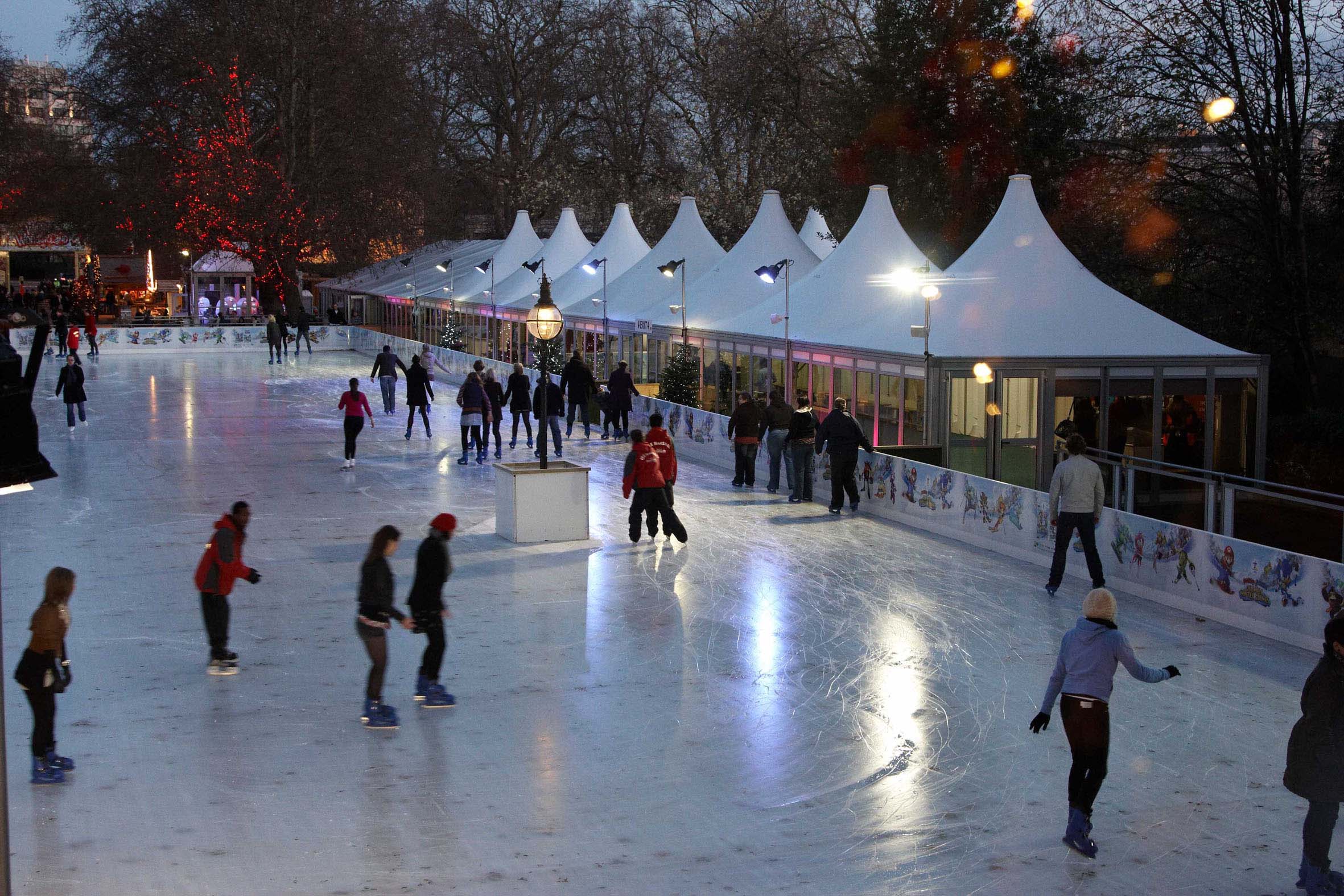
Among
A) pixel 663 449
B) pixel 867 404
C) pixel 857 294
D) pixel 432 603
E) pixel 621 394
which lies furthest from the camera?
pixel 621 394

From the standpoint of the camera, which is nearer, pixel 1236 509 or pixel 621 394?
pixel 1236 509

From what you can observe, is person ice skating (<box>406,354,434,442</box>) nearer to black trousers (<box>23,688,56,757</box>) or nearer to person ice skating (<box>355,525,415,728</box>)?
person ice skating (<box>355,525,415,728</box>)

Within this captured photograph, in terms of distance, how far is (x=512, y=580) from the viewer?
1153 cm

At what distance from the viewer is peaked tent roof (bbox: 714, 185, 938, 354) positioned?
19.3 meters

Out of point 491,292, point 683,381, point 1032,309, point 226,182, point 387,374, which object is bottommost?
point 683,381

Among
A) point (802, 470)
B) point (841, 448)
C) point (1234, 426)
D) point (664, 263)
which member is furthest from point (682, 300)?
point (1234, 426)

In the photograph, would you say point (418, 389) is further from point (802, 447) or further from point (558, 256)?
point (558, 256)

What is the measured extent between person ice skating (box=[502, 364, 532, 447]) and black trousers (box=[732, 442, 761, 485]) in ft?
12.9

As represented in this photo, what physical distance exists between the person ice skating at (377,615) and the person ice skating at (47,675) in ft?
→ 4.97

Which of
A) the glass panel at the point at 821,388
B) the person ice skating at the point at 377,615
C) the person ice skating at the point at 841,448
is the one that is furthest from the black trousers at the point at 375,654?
the glass panel at the point at 821,388

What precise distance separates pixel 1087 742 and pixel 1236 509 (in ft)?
17.3

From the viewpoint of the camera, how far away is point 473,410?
1881cm

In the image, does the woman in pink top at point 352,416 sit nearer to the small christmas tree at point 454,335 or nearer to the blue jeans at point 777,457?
the blue jeans at point 777,457

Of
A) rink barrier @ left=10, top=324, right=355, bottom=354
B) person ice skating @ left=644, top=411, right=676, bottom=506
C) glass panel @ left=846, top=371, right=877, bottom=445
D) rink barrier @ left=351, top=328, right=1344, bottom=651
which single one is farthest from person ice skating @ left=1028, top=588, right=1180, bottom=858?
rink barrier @ left=10, top=324, right=355, bottom=354
